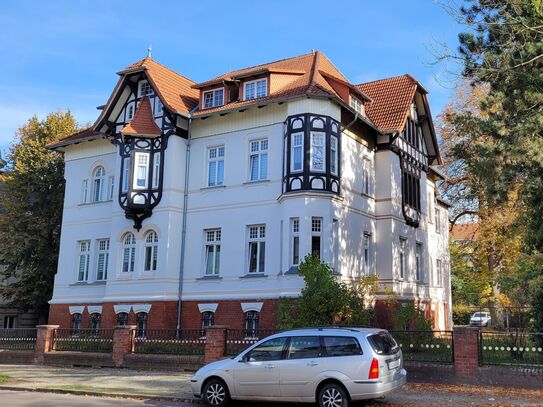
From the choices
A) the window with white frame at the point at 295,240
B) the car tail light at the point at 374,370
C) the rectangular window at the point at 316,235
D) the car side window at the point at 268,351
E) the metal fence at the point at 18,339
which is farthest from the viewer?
the metal fence at the point at 18,339

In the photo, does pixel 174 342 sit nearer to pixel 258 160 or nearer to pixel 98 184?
pixel 258 160

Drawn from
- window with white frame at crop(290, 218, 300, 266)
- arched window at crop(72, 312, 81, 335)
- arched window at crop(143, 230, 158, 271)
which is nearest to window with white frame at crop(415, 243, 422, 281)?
window with white frame at crop(290, 218, 300, 266)

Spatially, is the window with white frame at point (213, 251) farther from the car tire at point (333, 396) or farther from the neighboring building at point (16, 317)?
the neighboring building at point (16, 317)

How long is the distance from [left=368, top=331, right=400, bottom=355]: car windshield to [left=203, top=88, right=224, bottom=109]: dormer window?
16139mm

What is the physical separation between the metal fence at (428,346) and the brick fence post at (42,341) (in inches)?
539

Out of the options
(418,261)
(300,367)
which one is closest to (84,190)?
(418,261)

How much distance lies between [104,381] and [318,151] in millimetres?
11623

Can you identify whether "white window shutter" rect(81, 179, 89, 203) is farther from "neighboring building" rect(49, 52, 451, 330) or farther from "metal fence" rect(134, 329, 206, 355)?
"metal fence" rect(134, 329, 206, 355)

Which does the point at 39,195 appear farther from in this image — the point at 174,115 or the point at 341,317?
the point at 341,317

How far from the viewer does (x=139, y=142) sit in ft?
83.7

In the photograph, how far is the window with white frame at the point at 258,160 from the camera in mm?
24375

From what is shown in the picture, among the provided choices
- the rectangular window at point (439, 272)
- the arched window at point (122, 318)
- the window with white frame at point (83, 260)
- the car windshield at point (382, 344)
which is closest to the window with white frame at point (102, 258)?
the window with white frame at point (83, 260)

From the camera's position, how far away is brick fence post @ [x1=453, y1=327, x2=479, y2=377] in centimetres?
1462

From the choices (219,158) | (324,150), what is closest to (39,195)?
(219,158)
